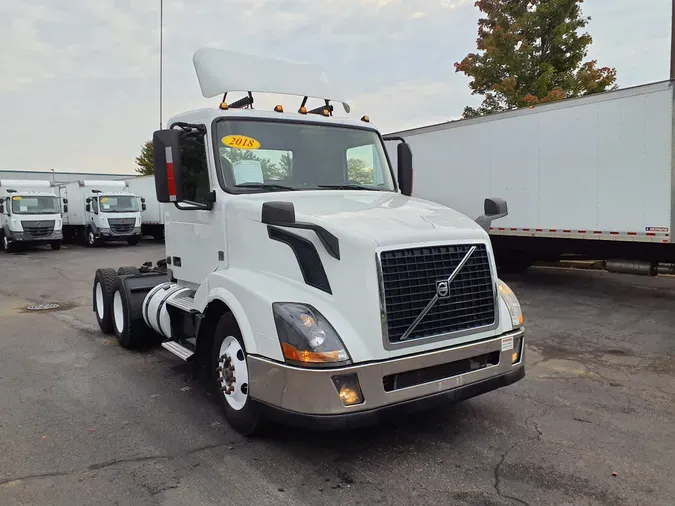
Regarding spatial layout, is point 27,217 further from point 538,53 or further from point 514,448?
point 514,448

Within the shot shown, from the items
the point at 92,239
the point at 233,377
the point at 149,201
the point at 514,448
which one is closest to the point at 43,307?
the point at 233,377

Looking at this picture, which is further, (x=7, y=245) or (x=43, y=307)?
(x=7, y=245)

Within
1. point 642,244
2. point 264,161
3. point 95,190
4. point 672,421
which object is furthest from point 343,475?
point 95,190

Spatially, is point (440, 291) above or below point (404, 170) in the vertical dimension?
below

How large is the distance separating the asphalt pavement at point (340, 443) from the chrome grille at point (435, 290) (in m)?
0.92

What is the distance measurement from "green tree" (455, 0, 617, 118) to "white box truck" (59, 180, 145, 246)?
17.2 m

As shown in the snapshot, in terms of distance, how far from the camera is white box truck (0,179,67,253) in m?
23.2

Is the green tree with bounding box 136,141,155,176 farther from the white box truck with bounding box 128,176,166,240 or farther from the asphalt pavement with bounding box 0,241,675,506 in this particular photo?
the asphalt pavement with bounding box 0,241,675,506

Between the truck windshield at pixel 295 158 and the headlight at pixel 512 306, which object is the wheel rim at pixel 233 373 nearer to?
the truck windshield at pixel 295 158

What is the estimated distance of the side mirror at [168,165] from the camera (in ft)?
14.1

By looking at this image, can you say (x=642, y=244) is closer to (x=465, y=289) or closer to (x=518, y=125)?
(x=518, y=125)

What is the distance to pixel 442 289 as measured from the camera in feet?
12.2

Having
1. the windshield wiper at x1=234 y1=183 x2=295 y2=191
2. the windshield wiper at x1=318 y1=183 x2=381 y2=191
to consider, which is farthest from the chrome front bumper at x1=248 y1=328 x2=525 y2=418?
the windshield wiper at x1=318 y1=183 x2=381 y2=191

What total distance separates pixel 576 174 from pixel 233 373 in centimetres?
797
